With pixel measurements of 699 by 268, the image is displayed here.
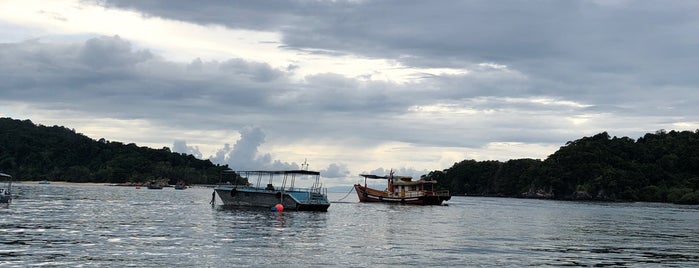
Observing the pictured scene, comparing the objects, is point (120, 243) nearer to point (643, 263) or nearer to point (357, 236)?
point (357, 236)

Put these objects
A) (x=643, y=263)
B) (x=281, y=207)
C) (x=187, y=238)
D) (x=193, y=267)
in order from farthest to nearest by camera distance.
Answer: (x=281, y=207), (x=187, y=238), (x=643, y=263), (x=193, y=267)

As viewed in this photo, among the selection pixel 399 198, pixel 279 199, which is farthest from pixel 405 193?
pixel 279 199

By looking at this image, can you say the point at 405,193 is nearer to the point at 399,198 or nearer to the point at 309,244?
the point at 399,198

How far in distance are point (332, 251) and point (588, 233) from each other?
108 ft

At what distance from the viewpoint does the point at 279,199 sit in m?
95.2

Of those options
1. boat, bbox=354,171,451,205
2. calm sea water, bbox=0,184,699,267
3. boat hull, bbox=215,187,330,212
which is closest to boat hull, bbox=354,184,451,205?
boat, bbox=354,171,451,205

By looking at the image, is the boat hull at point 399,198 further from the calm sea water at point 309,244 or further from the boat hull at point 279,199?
the calm sea water at point 309,244

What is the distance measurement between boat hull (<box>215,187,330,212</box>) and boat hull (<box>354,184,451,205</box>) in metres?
38.4

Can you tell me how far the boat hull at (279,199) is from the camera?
94938 millimetres

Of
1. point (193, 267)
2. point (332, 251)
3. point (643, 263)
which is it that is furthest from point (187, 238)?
point (643, 263)

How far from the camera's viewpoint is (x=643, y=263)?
42.4 m

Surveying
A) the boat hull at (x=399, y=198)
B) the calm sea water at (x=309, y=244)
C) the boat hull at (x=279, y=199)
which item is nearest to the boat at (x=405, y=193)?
the boat hull at (x=399, y=198)

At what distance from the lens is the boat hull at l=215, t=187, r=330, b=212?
3738 inches

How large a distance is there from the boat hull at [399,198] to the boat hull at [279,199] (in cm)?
3836
